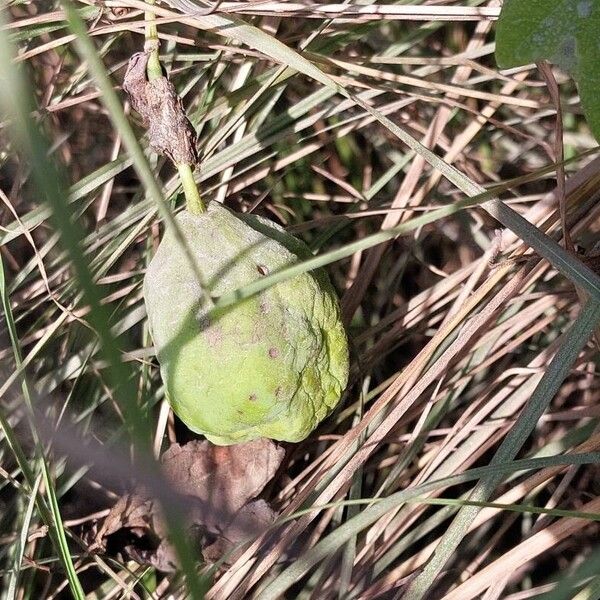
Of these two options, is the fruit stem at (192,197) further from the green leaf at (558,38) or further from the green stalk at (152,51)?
the green leaf at (558,38)

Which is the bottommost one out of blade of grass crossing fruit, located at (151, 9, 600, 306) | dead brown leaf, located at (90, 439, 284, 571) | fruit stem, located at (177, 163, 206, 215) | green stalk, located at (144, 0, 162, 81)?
dead brown leaf, located at (90, 439, 284, 571)

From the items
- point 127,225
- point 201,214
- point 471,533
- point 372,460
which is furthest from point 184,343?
point 471,533

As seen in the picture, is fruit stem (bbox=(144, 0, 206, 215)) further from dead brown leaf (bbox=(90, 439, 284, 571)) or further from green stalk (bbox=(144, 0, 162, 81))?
dead brown leaf (bbox=(90, 439, 284, 571))

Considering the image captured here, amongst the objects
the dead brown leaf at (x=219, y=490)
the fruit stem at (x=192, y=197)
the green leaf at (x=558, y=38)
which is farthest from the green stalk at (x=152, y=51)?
the dead brown leaf at (x=219, y=490)

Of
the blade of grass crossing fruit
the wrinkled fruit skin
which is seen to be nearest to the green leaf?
the blade of grass crossing fruit

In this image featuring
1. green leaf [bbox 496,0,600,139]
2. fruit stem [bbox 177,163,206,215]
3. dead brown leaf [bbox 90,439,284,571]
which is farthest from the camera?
dead brown leaf [bbox 90,439,284,571]

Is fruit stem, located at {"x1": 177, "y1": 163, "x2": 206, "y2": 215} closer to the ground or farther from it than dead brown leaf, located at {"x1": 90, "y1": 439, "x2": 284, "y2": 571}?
farther from it
